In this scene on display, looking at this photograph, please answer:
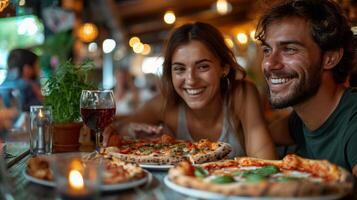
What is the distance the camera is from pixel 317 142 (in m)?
2.03

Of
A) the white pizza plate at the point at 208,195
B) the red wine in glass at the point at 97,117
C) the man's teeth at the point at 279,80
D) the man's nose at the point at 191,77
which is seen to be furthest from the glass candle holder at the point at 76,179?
the man's nose at the point at 191,77

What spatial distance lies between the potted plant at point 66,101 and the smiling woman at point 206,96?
396 mm

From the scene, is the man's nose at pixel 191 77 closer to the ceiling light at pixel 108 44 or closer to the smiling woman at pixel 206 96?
the smiling woman at pixel 206 96

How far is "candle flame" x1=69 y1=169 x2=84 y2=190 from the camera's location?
929 mm

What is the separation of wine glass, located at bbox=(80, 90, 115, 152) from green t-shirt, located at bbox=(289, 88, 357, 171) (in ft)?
3.23

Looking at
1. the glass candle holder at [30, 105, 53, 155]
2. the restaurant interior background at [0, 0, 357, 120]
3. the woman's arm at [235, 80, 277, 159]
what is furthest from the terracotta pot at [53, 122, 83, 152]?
the woman's arm at [235, 80, 277, 159]

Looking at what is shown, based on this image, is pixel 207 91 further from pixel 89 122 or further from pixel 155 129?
pixel 89 122

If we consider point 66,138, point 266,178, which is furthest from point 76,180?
point 66,138

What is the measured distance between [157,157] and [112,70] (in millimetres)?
15303

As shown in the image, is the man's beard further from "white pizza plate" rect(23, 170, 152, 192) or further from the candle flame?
the candle flame

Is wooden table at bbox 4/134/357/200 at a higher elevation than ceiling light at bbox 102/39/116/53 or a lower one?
lower

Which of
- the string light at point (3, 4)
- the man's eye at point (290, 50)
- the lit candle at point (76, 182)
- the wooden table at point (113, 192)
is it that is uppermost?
the string light at point (3, 4)

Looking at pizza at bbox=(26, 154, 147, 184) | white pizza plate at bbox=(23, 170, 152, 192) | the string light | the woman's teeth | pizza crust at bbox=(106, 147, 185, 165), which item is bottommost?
pizza crust at bbox=(106, 147, 185, 165)

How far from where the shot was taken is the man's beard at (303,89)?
78.7 inches
